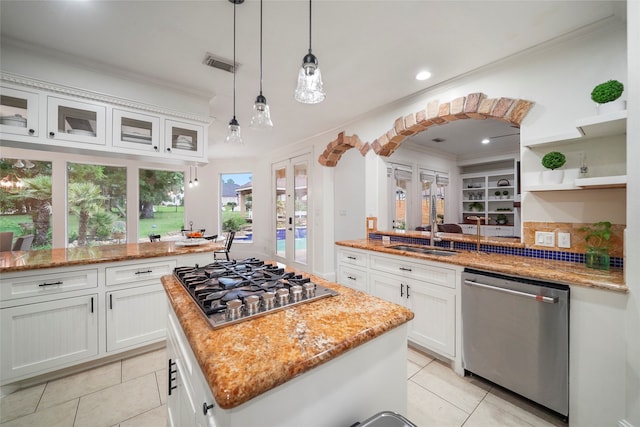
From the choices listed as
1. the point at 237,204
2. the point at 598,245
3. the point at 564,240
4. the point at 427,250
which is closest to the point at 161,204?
the point at 237,204

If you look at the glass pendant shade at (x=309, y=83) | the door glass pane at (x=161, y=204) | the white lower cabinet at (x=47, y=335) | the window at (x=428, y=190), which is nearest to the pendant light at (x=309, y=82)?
the glass pendant shade at (x=309, y=83)

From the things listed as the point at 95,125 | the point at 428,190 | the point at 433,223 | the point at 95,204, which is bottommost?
the point at 433,223

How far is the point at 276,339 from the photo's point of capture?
2.45 feet

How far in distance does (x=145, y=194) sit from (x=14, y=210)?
1.81m

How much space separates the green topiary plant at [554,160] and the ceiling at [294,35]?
2.95 ft

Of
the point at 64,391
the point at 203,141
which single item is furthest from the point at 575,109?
the point at 64,391

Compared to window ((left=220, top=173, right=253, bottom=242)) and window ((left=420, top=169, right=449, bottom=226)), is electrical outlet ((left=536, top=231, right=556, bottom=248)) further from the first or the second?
window ((left=220, top=173, right=253, bottom=242))

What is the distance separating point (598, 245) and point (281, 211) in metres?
4.86

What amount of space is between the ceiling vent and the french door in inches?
100

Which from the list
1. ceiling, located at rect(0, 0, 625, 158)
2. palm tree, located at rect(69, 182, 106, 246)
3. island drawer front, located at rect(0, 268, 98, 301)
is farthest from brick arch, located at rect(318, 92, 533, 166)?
palm tree, located at rect(69, 182, 106, 246)

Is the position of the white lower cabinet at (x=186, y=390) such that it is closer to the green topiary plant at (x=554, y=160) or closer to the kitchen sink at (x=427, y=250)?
the kitchen sink at (x=427, y=250)

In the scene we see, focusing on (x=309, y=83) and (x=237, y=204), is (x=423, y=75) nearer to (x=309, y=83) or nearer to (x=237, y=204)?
(x=309, y=83)

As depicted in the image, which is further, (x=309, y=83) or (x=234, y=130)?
(x=234, y=130)

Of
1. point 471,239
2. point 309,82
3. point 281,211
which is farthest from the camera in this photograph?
point 281,211
